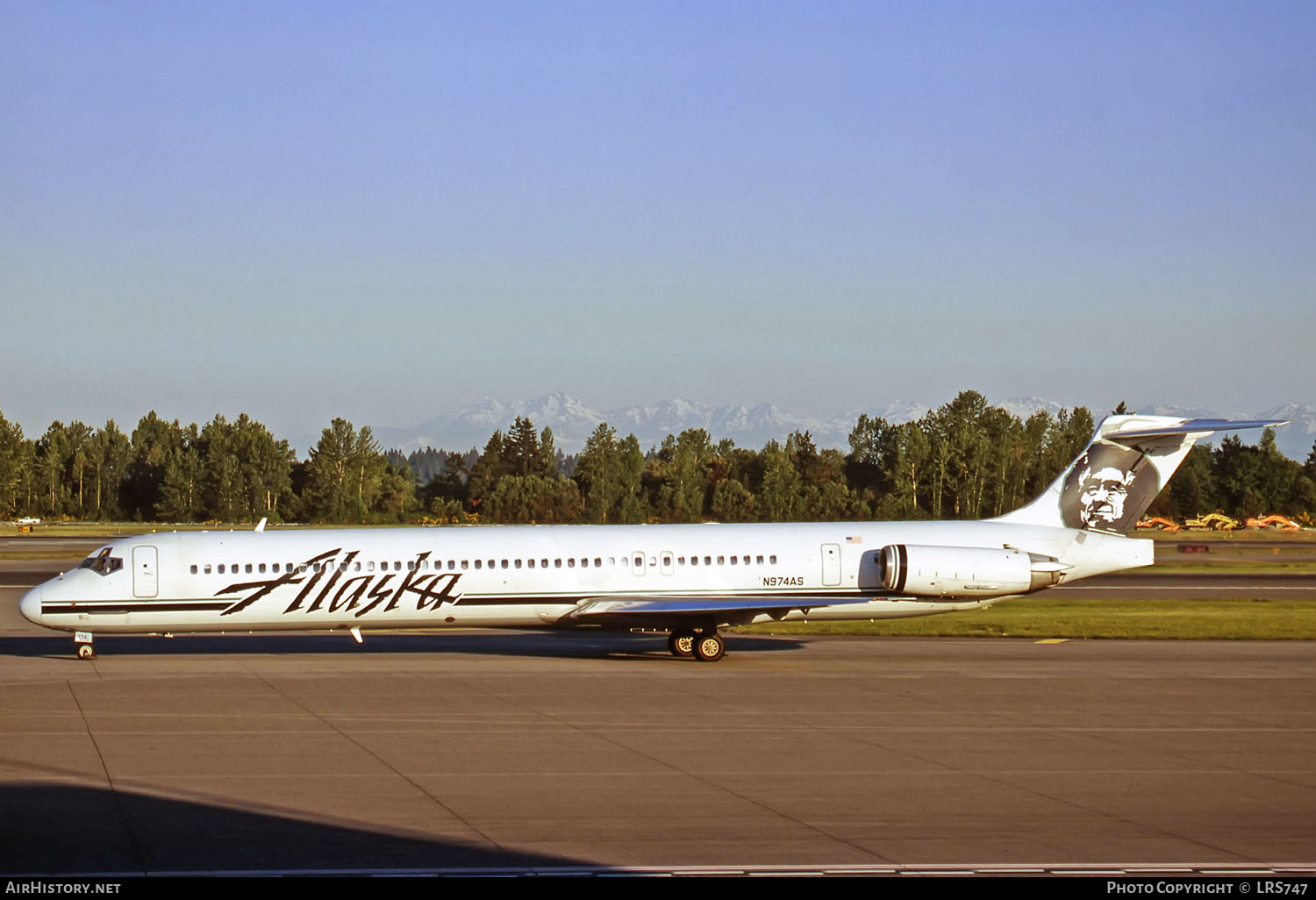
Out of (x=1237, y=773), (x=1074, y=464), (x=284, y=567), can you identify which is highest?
(x=1074, y=464)

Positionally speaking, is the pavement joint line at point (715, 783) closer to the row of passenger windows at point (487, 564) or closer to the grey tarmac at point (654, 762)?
the grey tarmac at point (654, 762)

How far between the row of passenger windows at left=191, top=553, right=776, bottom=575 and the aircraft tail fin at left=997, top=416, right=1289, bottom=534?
729cm

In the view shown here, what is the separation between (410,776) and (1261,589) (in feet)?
141

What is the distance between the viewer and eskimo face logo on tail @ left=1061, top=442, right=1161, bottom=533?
31.8 metres

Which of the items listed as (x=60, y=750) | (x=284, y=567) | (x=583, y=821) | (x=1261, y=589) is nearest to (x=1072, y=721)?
(x=583, y=821)

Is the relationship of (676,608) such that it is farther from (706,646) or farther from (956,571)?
(956,571)

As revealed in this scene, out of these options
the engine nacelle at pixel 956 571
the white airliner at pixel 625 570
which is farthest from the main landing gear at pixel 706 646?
the engine nacelle at pixel 956 571

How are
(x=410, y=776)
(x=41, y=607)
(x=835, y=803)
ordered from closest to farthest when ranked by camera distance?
(x=835, y=803), (x=410, y=776), (x=41, y=607)

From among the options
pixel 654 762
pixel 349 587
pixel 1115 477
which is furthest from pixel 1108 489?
pixel 654 762

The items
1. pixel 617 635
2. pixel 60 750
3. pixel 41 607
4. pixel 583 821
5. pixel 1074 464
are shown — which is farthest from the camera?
pixel 617 635

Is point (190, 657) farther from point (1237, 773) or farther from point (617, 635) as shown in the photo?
point (1237, 773)

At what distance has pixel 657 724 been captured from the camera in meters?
21.0

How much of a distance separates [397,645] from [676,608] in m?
8.30

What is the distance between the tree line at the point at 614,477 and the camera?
111938 mm
